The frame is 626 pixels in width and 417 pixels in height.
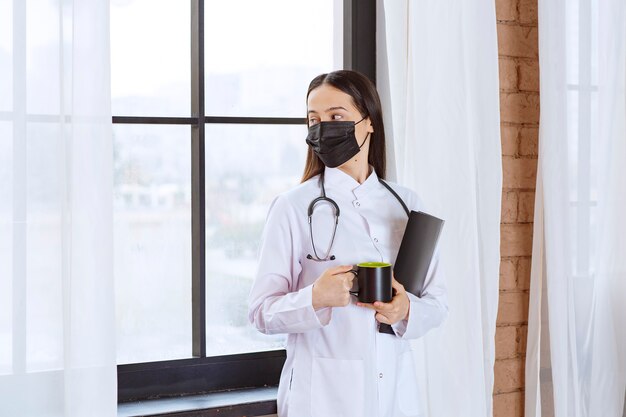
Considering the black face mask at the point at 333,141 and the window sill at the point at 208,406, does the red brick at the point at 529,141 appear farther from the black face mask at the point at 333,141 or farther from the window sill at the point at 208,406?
the window sill at the point at 208,406

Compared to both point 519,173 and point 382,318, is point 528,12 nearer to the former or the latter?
point 519,173

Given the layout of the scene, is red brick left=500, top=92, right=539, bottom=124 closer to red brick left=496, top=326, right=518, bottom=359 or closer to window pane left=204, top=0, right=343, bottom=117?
window pane left=204, top=0, right=343, bottom=117

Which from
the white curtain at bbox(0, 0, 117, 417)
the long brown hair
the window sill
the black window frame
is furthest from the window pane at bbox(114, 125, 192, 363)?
the long brown hair

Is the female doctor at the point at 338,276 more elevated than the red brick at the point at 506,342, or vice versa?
the female doctor at the point at 338,276

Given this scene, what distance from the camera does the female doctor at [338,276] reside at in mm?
1615

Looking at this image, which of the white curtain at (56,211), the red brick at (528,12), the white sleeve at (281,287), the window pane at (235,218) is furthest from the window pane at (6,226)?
the red brick at (528,12)

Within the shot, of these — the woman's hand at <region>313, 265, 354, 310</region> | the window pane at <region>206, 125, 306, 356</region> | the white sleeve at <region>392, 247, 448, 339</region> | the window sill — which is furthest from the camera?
the window pane at <region>206, 125, 306, 356</region>

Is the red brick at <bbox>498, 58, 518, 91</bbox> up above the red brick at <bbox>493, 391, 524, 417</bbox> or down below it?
above

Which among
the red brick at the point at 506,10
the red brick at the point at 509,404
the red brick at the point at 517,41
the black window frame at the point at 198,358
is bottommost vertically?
the red brick at the point at 509,404

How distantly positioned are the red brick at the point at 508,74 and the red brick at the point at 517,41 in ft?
0.08

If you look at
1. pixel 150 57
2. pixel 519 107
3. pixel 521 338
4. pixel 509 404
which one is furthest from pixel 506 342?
pixel 150 57

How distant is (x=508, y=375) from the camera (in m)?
2.39

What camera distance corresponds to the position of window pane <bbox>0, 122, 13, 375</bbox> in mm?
1673

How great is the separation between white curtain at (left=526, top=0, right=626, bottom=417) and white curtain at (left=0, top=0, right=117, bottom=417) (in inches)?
51.0
